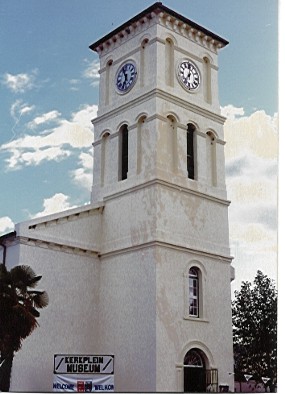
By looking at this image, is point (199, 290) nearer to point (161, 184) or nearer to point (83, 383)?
point (161, 184)

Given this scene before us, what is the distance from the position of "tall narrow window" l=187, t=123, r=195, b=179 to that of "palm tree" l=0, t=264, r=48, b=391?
253 centimetres

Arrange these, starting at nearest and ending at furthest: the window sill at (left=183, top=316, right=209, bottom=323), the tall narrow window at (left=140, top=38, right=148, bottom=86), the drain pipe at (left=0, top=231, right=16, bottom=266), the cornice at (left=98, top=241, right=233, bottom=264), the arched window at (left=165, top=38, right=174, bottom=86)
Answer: the drain pipe at (left=0, top=231, right=16, bottom=266), the window sill at (left=183, top=316, right=209, bottom=323), the cornice at (left=98, top=241, right=233, bottom=264), the arched window at (left=165, top=38, right=174, bottom=86), the tall narrow window at (left=140, top=38, right=148, bottom=86)

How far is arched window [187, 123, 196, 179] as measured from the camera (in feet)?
31.3

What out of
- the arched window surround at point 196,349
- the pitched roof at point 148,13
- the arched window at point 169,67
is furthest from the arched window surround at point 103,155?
the arched window surround at point 196,349

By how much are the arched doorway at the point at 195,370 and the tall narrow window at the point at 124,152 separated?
2.57 metres

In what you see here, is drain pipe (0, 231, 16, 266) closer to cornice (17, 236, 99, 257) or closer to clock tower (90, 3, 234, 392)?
cornice (17, 236, 99, 257)

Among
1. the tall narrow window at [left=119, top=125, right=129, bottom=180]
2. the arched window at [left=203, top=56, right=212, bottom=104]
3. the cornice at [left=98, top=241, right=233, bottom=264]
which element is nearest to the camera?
the cornice at [left=98, top=241, right=233, bottom=264]

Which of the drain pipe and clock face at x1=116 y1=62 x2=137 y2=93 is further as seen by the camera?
clock face at x1=116 y1=62 x2=137 y2=93

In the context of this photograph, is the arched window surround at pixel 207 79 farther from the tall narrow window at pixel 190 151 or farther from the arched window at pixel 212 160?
the tall narrow window at pixel 190 151

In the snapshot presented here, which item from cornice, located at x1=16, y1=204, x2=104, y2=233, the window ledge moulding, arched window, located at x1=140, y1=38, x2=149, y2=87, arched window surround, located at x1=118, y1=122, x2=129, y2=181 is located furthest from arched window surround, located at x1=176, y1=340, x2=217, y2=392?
arched window, located at x1=140, y1=38, x2=149, y2=87

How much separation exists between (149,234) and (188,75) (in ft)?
7.28

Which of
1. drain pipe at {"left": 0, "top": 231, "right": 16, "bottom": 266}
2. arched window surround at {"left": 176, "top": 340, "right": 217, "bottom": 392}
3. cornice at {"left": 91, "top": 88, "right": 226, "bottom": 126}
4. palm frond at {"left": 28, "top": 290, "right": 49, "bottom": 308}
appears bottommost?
arched window surround at {"left": 176, "top": 340, "right": 217, "bottom": 392}

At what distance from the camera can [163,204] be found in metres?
9.35

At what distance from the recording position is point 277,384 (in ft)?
23.5
